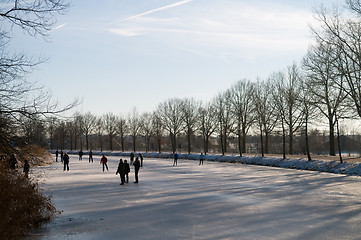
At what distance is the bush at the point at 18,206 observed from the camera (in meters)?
7.97

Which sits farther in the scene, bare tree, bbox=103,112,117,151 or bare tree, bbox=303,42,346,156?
bare tree, bbox=103,112,117,151

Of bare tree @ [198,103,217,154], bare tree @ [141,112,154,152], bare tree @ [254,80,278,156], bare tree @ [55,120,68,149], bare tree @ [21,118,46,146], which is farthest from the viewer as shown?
bare tree @ [141,112,154,152]

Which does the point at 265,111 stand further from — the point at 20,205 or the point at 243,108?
the point at 20,205

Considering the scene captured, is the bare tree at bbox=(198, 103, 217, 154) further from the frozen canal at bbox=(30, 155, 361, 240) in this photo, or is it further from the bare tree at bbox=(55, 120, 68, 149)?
the frozen canal at bbox=(30, 155, 361, 240)

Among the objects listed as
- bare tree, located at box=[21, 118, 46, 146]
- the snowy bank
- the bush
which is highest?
bare tree, located at box=[21, 118, 46, 146]

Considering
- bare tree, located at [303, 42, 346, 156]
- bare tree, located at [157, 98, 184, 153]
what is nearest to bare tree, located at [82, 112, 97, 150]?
bare tree, located at [157, 98, 184, 153]

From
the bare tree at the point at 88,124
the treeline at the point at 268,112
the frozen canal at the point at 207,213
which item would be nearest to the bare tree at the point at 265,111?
the treeline at the point at 268,112

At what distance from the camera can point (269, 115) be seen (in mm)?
50562

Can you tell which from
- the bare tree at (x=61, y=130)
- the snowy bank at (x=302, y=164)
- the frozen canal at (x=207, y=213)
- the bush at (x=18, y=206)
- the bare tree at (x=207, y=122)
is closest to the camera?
→ the bush at (x=18, y=206)

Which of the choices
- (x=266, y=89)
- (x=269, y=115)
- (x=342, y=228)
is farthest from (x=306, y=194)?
(x=266, y=89)

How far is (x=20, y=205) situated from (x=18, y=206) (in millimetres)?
56

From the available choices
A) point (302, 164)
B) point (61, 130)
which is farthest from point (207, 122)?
point (61, 130)

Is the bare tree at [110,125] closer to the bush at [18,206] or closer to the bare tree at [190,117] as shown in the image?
the bare tree at [190,117]

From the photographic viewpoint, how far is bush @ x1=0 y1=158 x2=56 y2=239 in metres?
7.97
